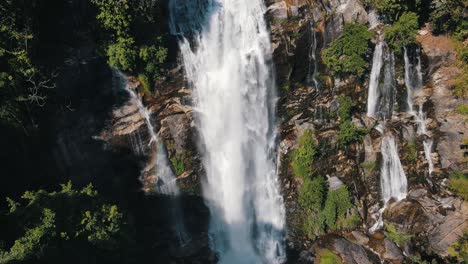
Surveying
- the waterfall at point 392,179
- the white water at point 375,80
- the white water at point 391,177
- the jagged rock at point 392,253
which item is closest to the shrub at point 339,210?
the white water at point 391,177

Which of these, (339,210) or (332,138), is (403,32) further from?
(339,210)

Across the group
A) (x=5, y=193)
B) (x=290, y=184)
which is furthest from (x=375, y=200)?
(x=5, y=193)

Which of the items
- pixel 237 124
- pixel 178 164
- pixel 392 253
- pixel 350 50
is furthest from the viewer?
pixel 237 124

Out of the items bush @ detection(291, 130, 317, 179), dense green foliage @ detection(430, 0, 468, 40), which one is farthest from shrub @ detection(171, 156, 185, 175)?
dense green foliage @ detection(430, 0, 468, 40)

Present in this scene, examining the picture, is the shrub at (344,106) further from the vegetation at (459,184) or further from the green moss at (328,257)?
the green moss at (328,257)

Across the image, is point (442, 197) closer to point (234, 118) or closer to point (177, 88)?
point (234, 118)

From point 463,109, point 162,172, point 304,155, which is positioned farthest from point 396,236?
point 162,172

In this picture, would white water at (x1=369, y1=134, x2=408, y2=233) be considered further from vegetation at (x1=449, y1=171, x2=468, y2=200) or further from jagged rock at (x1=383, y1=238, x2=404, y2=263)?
vegetation at (x1=449, y1=171, x2=468, y2=200)
